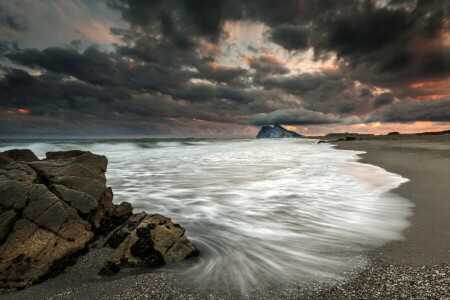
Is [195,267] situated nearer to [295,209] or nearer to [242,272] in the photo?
[242,272]

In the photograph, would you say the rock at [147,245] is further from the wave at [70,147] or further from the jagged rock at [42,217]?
the wave at [70,147]

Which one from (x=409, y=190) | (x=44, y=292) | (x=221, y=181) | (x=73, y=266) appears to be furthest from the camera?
(x=221, y=181)

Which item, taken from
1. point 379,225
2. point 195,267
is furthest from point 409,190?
point 195,267

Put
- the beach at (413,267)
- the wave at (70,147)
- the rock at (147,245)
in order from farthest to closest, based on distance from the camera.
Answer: the wave at (70,147) < the rock at (147,245) < the beach at (413,267)

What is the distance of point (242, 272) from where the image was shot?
117 inches

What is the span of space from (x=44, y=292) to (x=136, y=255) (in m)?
0.95

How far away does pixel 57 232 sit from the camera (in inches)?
123

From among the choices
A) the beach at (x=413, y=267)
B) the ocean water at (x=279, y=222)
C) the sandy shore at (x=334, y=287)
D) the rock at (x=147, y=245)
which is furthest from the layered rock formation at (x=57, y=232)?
the beach at (x=413, y=267)

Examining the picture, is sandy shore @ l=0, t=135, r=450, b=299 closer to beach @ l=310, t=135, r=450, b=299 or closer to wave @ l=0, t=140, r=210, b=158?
beach @ l=310, t=135, r=450, b=299

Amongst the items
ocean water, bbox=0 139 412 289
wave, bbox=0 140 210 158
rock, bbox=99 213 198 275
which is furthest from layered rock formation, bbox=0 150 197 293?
wave, bbox=0 140 210 158

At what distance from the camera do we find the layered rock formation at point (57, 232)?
107 inches

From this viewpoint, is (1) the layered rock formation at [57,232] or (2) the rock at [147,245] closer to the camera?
(1) the layered rock formation at [57,232]

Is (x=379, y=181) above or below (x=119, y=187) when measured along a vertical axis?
above

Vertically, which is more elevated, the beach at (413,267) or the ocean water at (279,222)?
the beach at (413,267)
